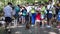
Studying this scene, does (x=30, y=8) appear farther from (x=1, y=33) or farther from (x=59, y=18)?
(x=1, y=33)

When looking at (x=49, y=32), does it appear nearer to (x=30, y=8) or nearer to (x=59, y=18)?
(x=59, y=18)

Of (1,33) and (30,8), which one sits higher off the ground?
(30,8)

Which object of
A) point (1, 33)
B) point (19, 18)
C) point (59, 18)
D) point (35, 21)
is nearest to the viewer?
point (1, 33)

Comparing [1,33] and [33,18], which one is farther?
[33,18]

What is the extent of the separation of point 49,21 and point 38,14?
2.95 ft

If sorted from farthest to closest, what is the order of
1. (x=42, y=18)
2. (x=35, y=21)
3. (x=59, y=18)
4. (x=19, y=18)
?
(x=19, y=18), (x=35, y=21), (x=42, y=18), (x=59, y=18)

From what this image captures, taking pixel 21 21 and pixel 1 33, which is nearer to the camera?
pixel 1 33

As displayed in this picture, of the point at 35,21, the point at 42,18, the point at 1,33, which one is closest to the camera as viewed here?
the point at 1,33

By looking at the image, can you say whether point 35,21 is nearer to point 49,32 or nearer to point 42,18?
point 42,18

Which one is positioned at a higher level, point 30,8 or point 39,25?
point 30,8

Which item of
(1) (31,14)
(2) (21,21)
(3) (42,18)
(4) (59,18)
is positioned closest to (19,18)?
(2) (21,21)

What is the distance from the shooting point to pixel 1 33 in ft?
43.7

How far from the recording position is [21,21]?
18.6m

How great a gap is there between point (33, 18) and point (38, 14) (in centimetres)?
92
